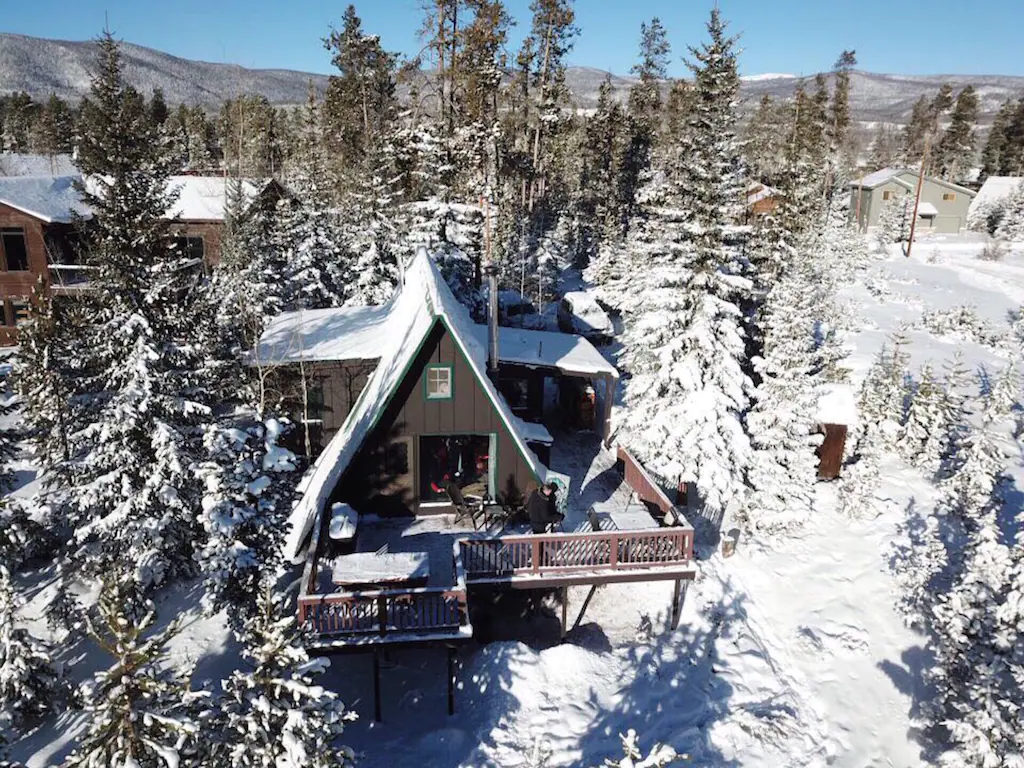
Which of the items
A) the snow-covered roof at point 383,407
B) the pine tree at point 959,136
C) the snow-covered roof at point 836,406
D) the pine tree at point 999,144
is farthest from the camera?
the pine tree at point 999,144

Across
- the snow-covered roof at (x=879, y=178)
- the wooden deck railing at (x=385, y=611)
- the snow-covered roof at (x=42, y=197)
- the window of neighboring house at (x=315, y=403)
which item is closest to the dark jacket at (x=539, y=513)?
the wooden deck railing at (x=385, y=611)

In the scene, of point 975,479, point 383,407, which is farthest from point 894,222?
point 383,407

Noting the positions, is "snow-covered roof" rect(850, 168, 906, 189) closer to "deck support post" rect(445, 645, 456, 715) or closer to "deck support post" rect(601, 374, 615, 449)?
"deck support post" rect(601, 374, 615, 449)

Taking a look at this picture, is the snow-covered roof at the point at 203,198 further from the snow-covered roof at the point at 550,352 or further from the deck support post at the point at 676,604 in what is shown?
the deck support post at the point at 676,604

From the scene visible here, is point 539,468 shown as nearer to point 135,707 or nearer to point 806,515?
point 806,515

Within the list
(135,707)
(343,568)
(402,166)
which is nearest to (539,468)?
(343,568)

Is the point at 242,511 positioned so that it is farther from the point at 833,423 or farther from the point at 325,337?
the point at 833,423
